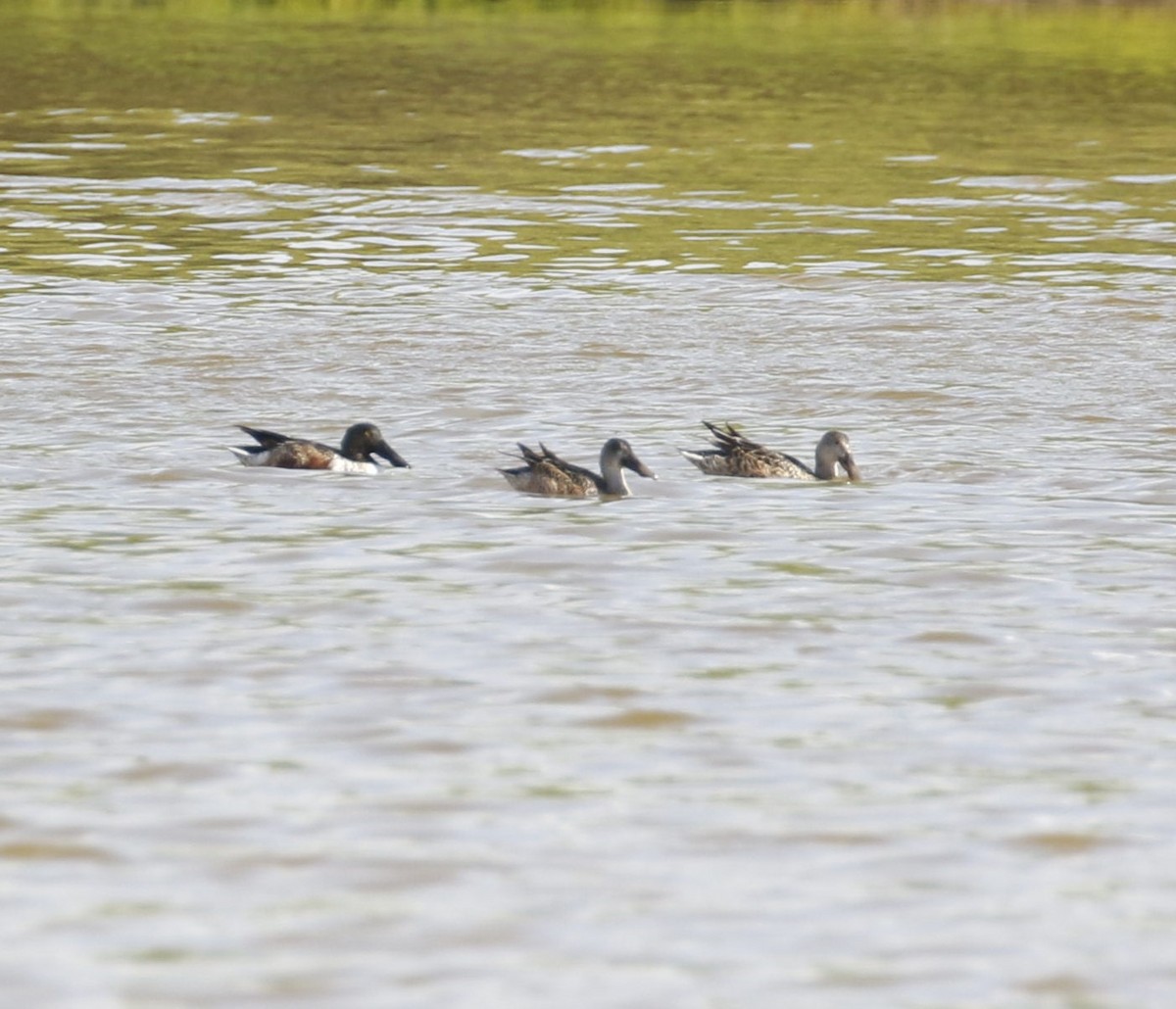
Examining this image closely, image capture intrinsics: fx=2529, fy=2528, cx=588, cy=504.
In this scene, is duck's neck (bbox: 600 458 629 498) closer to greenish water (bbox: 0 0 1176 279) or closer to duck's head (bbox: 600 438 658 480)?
duck's head (bbox: 600 438 658 480)

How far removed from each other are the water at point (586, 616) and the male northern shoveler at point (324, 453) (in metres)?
0.14

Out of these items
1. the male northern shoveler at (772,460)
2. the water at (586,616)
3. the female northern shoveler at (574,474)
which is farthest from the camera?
the male northern shoveler at (772,460)

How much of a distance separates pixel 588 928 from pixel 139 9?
4481 centimetres

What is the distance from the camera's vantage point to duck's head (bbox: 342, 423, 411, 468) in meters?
12.5

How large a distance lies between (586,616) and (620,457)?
270cm

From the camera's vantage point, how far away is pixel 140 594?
9.95 m

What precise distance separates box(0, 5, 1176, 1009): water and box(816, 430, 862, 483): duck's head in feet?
1.30

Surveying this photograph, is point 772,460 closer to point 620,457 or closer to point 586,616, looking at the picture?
point 620,457

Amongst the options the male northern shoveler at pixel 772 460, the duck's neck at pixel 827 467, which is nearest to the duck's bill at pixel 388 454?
the male northern shoveler at pixel 772 460

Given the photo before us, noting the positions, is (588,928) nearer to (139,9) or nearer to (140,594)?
(140,594)

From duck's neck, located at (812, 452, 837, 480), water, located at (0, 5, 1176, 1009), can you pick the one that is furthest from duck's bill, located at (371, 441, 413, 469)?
duck's neck, located at (812, 452, 837, 480)

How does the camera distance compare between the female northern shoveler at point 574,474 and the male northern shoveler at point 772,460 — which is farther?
the male northern shoveler at point 772,460

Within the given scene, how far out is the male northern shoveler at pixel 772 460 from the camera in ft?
41.0

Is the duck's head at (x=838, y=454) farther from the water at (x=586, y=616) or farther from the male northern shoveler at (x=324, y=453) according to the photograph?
the male northern shoveler at (x=324, y=453)
